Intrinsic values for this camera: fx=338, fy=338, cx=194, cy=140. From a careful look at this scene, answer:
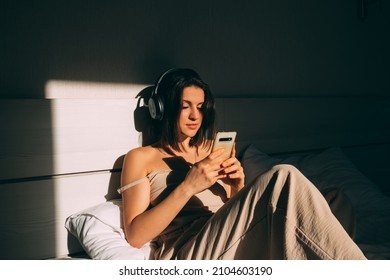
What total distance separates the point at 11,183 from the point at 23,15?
1.88 ft

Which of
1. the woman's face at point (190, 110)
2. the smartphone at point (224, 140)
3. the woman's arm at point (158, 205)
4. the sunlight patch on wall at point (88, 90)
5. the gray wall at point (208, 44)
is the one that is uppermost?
the gray wall at point (208, 44)

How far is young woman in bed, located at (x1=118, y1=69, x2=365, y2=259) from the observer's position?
82 cm

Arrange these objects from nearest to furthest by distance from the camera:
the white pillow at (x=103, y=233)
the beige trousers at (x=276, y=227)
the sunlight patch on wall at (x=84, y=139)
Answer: the beige trousers at (x=276, y=227) < the white pillow at (x=103, y=233) < the sunlight patch on wall at (x=84, y=139)

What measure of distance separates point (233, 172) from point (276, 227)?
1.10ft

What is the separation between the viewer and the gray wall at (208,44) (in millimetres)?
1187

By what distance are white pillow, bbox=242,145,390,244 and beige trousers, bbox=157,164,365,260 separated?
0.43 meters

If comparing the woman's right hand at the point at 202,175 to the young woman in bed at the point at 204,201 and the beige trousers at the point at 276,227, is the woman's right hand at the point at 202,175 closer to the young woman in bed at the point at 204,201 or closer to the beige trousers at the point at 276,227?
the young woman in bed at the point at 204,201

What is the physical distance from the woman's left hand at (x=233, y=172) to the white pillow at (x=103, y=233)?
14.1 inches

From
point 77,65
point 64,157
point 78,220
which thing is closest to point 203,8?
point 77,65

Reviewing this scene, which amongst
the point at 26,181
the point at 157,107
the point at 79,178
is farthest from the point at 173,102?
the point at 26,181

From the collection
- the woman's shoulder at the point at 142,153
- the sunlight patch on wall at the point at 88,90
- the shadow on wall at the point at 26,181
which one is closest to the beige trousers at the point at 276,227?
the woman's shoulder at the point at 142,153

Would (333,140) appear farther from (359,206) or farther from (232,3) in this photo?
(232,3)

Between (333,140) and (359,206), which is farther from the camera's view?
(333,140)

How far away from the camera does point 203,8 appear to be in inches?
60.9
